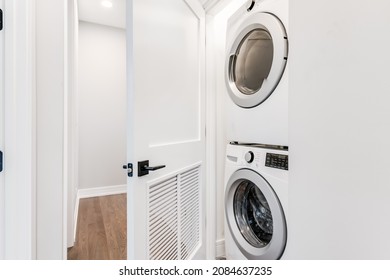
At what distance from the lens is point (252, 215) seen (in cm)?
128

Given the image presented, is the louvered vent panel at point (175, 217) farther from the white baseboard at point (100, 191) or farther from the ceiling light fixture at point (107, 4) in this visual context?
the ceiling light fixture at point (107, 4)

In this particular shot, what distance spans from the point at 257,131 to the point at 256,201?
1.42 feet

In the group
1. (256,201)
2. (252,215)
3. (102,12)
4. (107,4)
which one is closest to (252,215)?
(252,215)

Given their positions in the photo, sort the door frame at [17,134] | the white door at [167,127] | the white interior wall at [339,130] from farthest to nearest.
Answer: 1. the white door at [167,127]
2. the door frame at [17,134]
3. the white interior wall at [339,130]

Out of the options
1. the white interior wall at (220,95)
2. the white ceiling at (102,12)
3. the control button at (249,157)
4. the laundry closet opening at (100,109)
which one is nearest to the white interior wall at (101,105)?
the laundry closet opening at (100,109)

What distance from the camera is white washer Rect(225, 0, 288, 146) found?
3.29ft

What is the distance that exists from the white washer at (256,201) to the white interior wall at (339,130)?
360 mm

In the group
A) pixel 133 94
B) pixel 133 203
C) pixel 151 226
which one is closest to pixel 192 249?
pixel 151 226

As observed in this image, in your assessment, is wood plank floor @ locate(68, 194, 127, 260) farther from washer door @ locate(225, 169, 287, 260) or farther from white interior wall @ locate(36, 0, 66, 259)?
washer door @ locate(225, 169, 287, 260)

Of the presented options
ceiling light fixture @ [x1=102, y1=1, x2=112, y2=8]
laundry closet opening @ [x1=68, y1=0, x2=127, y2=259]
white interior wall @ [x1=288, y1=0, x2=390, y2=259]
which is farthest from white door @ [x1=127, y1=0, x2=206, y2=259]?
ceiling light fixture @ [x1=102, y1=1, x2=112, y2=8]

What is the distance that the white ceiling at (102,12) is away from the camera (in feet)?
7.77

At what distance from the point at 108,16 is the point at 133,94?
247cm

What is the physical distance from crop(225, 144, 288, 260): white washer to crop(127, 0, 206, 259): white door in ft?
0.76

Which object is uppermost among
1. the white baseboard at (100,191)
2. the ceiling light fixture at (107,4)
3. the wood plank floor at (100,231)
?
the ceiling light fixture at (107,4)
